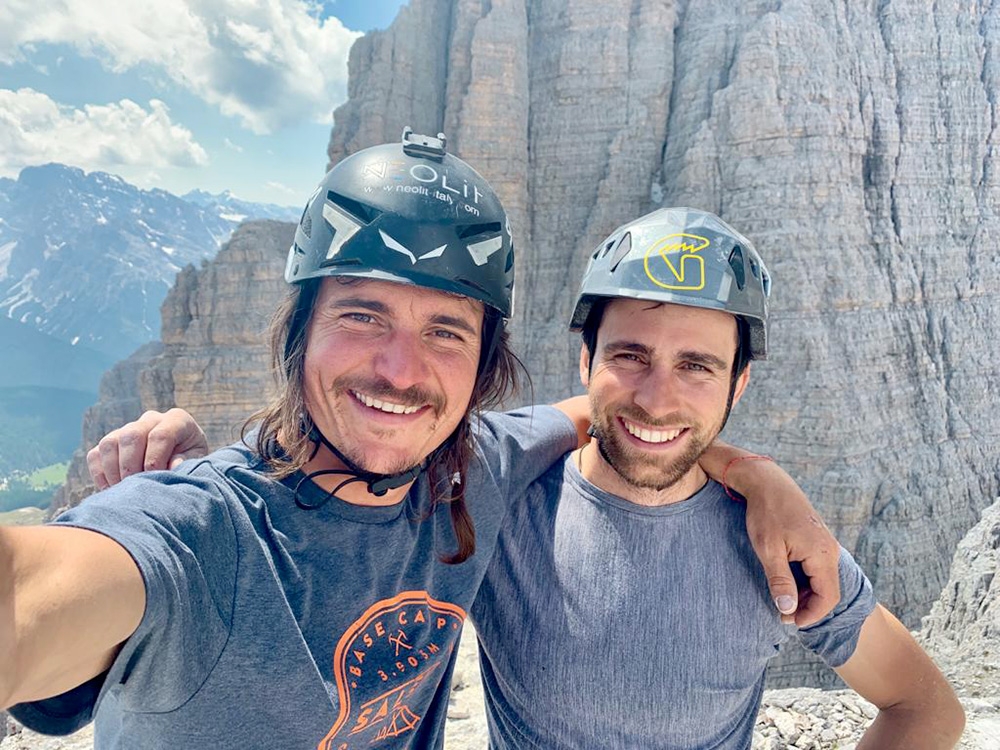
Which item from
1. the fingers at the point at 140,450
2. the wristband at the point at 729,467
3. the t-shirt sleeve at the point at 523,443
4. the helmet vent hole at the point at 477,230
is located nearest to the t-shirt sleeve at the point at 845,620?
the wristband at the point at 729,467

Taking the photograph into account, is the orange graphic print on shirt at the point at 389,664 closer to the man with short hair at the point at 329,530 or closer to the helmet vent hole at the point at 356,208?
the man with short hair at the point at 329,530

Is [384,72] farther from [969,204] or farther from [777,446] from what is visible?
[969,204]

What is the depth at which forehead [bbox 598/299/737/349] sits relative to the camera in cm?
271

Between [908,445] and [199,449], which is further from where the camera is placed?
[908,445]

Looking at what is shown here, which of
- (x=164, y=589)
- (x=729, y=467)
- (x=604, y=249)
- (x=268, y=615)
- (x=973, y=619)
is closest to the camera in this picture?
(x=164, y=589)

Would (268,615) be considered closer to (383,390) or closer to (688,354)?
(383,390)

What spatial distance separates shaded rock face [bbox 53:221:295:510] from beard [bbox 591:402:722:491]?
24321mm

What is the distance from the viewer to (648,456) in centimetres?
262

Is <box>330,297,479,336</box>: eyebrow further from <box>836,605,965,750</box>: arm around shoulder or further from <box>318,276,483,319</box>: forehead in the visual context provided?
<box>836,605,965,750</box>: arm around shoulder

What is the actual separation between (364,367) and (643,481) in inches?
53.1

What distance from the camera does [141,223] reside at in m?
119

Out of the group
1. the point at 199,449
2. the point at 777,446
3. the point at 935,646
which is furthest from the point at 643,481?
the point at 777,446

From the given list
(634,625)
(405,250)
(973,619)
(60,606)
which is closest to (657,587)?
(634,625)

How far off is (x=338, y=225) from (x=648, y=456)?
1.78 m
